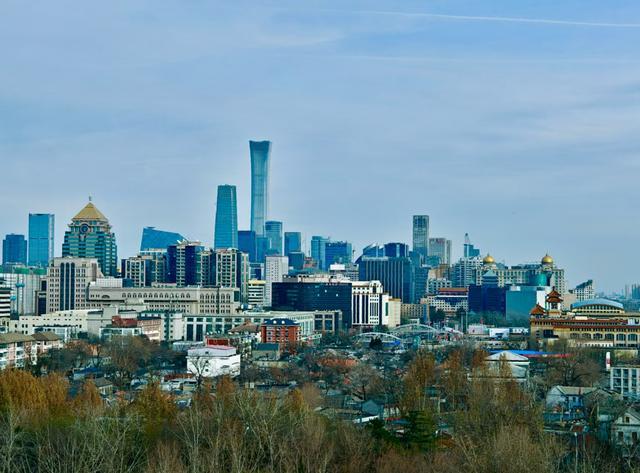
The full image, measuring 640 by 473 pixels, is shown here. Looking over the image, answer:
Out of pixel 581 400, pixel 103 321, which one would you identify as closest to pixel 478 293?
pixel 103 321

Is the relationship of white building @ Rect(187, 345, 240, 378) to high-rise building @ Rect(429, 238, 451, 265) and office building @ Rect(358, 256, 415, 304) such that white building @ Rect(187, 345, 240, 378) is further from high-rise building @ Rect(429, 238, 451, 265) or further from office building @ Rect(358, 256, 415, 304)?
high-rise building @ Rect(429, 238, 451, 265)

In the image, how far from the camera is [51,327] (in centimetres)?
6581

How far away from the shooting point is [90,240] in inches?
3617

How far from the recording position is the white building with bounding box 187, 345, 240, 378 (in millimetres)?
47750

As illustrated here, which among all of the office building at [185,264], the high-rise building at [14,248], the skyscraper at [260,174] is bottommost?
the office building at [185,264]

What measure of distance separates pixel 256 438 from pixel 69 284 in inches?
2271

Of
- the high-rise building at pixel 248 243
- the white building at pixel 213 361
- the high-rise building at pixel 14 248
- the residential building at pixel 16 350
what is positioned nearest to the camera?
the white building at pixel 213 361

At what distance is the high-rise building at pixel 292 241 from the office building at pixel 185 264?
70473 millimetres

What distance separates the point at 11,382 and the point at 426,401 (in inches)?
355

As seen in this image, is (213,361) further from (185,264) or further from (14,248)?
(14,248)

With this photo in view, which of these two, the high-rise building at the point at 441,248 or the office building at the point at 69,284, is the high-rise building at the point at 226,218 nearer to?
the high-rise building at the point at 441,248

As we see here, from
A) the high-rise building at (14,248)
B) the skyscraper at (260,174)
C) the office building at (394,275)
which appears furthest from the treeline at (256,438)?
the skyscraper at (260,174)

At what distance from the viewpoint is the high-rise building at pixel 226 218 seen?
152 m

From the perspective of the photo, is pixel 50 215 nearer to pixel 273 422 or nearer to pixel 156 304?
pixel 156 304
